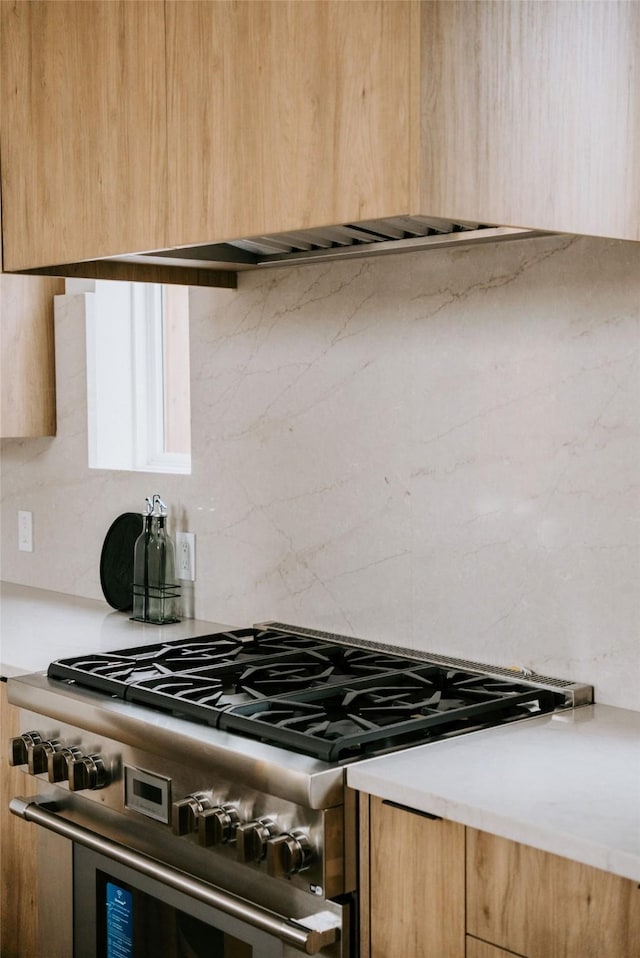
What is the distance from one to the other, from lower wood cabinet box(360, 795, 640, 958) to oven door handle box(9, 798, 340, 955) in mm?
74

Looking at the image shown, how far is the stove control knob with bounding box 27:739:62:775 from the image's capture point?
2084 mm

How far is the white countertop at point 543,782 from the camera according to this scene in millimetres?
1351

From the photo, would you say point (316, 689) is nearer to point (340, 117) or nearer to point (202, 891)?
point (202, 891)

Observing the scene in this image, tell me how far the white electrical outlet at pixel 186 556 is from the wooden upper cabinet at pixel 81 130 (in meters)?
0.77

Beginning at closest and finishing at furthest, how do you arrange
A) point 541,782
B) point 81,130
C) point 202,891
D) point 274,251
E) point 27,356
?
point 541,782, point 202,891, point 81,130, point 274,251, point 27,356

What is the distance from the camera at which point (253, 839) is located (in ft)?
5.43

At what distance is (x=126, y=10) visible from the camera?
202 centimetres

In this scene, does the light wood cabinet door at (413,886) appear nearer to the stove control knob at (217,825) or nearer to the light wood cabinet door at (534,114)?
the stove control knob at (217,825)

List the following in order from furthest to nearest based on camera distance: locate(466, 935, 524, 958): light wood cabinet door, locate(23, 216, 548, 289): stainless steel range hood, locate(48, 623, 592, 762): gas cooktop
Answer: locate(23, 216, 548, 289): stainless steel range hood → locate(48, 623, 592, 762): gas cooktop → locate(466, 935, 524, 958): light wood cabinet door

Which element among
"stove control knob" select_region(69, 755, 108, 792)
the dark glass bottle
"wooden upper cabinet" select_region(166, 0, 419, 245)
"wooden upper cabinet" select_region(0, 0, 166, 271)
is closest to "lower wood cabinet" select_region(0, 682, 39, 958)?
"stove control knob" select_region(69, 755, 108, 792)

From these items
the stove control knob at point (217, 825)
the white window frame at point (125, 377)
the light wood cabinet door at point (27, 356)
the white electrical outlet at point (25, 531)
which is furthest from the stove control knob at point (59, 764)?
the white electrical outlet at point (25, 531)

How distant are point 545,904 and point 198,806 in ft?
1.91

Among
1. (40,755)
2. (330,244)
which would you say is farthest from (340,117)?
(40,755)

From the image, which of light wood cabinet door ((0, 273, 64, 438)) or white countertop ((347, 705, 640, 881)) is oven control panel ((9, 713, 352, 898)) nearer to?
white countertop ((347, 705, 640, 881))
